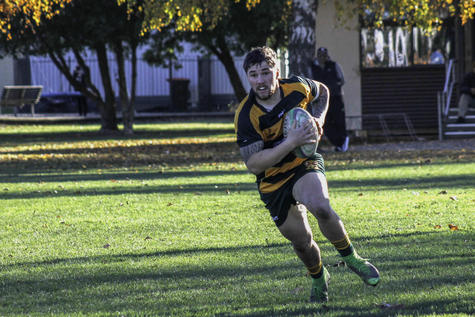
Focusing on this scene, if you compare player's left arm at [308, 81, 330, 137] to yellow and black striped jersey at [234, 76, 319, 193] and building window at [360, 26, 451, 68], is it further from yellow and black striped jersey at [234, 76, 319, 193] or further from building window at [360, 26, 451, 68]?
building window at [360, 26, 451, 68]

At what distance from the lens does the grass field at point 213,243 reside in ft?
19.7

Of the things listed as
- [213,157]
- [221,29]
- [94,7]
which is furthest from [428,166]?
[94,7]

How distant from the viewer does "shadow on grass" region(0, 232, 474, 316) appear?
5773mm

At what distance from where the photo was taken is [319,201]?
5562 millimetres

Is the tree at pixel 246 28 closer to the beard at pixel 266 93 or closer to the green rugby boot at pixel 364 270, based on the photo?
the beard at pixel 266 93

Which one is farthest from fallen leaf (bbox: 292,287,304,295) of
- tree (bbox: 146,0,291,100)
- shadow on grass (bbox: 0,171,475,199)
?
tree (bbox: 146,0,291,100)

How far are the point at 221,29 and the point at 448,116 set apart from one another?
6.42 metres

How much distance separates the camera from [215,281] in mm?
6676

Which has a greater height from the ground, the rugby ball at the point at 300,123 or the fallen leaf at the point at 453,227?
the rugby ball at the point at 300,123

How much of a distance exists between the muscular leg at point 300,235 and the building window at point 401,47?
1780 cm

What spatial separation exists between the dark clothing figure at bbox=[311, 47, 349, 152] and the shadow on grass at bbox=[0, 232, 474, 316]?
33.5 feet

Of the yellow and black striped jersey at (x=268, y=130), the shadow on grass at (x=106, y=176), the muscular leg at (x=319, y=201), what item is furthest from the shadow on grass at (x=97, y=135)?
the muscular leg at (x=319, y=201)

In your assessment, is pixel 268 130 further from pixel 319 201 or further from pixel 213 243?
pixel 213 243

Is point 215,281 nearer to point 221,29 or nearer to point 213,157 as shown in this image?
point 213,157
